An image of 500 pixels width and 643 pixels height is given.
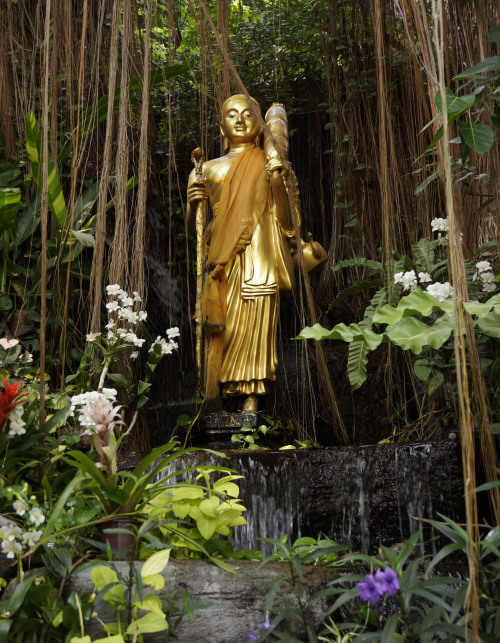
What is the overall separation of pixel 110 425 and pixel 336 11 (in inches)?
160

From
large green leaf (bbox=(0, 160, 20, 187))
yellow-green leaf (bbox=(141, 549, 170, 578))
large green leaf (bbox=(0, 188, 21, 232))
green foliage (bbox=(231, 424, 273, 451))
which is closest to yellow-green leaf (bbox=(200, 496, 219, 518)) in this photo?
yellow-green leaf (bbox=(141, 549, 170, 578))

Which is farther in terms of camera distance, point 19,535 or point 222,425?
point 222,425

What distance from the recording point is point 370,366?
4.90 metres

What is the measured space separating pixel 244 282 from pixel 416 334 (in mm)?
2408

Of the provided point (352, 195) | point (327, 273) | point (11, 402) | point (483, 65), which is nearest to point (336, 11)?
point (352, 195)

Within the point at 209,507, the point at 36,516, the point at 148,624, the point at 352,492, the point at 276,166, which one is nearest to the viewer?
the point at 148,624

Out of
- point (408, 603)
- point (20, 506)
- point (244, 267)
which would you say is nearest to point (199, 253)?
Answer: point (244, 267)

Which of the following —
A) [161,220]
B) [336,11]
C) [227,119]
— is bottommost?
[161,220]

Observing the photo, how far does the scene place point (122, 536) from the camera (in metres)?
2.00

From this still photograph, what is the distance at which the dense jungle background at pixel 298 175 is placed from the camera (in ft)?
11.3

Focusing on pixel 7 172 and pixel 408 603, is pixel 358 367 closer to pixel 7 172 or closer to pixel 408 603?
pixel 408 603

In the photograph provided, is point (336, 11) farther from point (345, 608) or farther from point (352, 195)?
point (345, 608)

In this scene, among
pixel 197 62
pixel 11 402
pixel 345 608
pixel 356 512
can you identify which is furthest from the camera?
pixel 197 62

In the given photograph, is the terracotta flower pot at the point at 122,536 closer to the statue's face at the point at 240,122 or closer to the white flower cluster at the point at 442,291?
the white flower cluster at the point at 442,291
